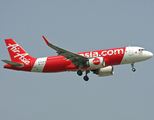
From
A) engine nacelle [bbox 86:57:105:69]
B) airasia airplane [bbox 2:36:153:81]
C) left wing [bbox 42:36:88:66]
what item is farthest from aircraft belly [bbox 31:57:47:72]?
engine nacelle [bbox 86:57:105:69]

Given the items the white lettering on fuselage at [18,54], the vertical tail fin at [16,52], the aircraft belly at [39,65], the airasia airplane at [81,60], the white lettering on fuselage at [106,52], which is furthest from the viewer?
the vertical tail fin at [16,52]

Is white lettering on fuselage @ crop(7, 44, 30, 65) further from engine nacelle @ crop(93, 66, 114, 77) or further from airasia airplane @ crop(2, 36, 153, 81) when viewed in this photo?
engine nacelle @ crop(93, 66, 114, 77)

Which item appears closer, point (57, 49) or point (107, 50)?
point (57, 49)

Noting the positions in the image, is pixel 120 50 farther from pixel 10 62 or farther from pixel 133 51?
pixel 10 62

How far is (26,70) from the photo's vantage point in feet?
179

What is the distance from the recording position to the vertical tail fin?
55.8 metres

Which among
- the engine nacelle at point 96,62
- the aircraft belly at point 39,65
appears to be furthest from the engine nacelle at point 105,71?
the aircraft belly at point 39,65

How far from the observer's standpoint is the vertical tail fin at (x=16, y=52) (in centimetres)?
5581

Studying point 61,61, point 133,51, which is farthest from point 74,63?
point 133,51

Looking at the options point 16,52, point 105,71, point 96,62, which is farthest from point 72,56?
point 16,52

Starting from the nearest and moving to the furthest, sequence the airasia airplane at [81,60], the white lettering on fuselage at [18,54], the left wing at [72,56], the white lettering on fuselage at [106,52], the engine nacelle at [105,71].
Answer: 1. the left wing at [72,56]
2. the airasia airplane at [81,60]
3. the white lettering on fuselage at [106,52]
4. the white lettering on fuselage at [18,54]
5. the engine nacelle at [105,71]

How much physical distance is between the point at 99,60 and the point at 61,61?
6.86 m

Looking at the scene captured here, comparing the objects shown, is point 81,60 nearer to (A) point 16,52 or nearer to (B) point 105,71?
(B) point 105,71

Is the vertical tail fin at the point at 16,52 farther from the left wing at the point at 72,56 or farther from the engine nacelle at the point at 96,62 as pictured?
the engine nacelle at the point at 96,62
